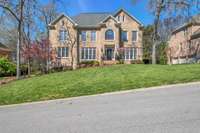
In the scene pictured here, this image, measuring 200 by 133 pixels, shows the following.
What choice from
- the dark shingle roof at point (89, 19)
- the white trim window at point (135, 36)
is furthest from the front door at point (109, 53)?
the dark shingle roof at point (89, 19)

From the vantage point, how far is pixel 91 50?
51.0 metres

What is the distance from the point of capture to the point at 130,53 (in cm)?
5103

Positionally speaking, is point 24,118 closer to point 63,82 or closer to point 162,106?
Result: point 162,106

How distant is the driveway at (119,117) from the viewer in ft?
24.8

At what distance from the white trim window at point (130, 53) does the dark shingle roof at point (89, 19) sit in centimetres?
625

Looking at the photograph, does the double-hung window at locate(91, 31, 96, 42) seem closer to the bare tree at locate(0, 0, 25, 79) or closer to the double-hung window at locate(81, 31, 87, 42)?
the double-hung window at locate(81, 31, 87, 42)

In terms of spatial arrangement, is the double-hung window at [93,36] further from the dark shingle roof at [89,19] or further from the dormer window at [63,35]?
the dormer window at [63,35]

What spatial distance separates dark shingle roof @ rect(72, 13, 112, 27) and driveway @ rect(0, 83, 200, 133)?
39.5 m

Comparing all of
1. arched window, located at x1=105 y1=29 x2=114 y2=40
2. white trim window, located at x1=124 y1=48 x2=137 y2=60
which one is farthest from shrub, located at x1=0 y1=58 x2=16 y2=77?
white trim window, located at x1=124 y1=48 x2=137 y2=60

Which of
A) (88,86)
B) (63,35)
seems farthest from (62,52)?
(88,86)

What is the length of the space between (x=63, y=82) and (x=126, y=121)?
34.6 feet

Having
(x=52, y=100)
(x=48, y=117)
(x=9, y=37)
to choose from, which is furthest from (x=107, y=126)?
(x=9, y=37)

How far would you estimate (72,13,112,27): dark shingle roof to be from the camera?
5131 cm

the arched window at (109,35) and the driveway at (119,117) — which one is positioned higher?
the arched window at (109,35)
